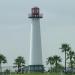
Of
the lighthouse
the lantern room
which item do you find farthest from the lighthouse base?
the lantern room

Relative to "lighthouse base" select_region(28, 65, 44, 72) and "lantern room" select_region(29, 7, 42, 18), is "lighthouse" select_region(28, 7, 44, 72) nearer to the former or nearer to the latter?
"lighthouse base" select_region(28, 65, 44, 72)

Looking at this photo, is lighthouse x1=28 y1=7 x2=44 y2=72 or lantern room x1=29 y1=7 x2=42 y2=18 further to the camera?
lantern room x1=29 y1=7 x2=42 y2=18

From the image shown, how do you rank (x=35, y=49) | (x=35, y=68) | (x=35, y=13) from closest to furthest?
(x=35, y=49), (x=35, y=68), (x=35, y=13)

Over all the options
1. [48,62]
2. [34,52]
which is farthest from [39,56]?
[48,62]

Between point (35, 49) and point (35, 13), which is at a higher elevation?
point (35, 13)

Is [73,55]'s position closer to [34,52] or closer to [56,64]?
[56,64]

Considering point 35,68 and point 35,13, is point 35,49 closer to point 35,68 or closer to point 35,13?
point 35,68

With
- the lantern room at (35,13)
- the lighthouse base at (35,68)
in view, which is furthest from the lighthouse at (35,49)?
the lantern room at (35,13)

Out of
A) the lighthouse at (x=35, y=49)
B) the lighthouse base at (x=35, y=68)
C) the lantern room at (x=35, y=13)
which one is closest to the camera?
the lighthouse at (x=35, y=49)

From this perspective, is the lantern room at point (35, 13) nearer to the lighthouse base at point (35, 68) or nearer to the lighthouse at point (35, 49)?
the lighthouse at point (35, 49)

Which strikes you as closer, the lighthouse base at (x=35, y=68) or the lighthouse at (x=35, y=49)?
the lighthouse at (x=35, y=49)

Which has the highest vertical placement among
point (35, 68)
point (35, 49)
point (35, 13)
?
point (35, 13)

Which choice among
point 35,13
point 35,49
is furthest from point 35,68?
point 35,13

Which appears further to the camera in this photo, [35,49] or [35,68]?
[35,68]
